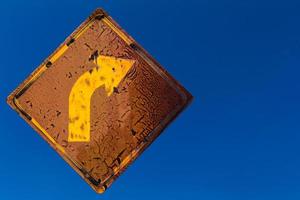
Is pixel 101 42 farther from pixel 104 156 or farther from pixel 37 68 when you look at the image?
pixel 104 156

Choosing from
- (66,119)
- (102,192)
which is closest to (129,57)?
(66,119)

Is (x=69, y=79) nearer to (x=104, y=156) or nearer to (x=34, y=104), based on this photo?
(x=34, y=104)

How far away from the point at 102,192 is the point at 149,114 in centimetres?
57

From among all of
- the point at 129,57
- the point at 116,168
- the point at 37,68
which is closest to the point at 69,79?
the point at 37,68

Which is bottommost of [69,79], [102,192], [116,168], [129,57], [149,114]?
[102,192]

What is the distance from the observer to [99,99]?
2535 millimetres

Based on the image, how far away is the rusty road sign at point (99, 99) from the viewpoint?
98.5 inches

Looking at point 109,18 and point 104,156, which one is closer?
point 104,156

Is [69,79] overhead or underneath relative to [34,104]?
overhead

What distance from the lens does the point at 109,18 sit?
268 centimetres

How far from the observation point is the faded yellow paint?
2520 mm

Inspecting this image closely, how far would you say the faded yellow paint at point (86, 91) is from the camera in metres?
2.52

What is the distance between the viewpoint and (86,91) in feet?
8.33

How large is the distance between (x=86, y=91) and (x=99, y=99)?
10 cm
